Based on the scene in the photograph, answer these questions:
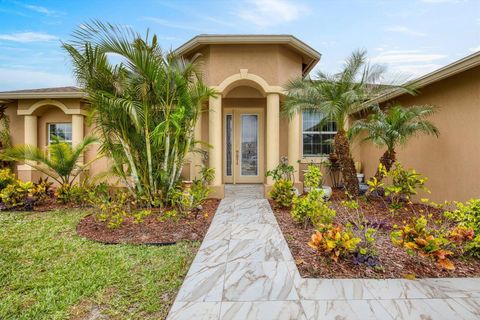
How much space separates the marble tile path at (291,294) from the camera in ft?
9.09

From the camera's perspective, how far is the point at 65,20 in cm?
975

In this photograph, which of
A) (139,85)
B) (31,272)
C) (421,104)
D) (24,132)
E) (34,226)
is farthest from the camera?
(24,132)

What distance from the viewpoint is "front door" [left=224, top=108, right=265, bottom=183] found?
1038 centimetres

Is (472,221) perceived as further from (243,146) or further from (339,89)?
(243,146)

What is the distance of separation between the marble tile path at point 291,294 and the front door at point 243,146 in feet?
19.9

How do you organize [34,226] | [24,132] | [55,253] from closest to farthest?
1. [55,253]
2. [34,226]
3. [24,132]

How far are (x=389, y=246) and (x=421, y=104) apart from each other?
5.58 m

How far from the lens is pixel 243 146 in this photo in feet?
34.2

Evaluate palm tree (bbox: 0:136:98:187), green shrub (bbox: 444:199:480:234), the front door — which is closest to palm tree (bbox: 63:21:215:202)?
palm tree (bbox: 0:136:98:187)

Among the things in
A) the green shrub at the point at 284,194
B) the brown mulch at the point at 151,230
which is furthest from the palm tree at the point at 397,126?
the brown mulch at the point at 151,230

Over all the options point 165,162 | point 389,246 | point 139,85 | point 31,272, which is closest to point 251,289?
point 389,246

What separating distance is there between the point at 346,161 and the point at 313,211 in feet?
11.7

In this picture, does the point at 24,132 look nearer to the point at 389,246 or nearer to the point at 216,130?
the point at 216,130

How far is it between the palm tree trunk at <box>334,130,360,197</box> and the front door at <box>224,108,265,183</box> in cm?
319
